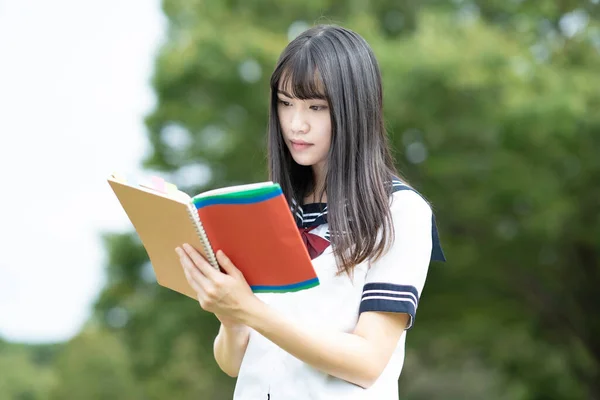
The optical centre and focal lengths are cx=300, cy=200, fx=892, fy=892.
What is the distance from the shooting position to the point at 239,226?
61.6 inches

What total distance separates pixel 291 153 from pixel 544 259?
844 cm

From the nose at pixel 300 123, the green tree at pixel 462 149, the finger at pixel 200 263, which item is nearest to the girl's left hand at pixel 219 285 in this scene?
the finger at pixel 200 263

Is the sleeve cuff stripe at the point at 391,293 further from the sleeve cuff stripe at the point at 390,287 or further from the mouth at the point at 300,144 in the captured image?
the mouth at the point at 300,144

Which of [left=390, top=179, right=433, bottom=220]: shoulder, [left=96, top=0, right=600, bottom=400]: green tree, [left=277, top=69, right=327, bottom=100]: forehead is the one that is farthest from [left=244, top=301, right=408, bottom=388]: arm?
[left=96, top=0, right=600, bottom=400]: green tree

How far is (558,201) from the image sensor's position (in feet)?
27.6

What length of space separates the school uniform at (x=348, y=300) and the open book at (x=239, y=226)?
10cm

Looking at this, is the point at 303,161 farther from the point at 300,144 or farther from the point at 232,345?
the point at 232,345

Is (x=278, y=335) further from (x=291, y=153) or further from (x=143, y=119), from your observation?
(x=143, y=119)

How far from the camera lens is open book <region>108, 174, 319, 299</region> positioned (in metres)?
1.52

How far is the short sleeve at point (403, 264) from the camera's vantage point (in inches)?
66.1

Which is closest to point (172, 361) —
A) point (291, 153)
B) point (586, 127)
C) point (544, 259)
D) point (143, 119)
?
point (143, 119)

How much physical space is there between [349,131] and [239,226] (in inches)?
13.2

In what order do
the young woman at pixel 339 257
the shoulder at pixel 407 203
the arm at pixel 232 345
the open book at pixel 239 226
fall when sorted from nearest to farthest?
1. the open book at pixel 239 226
2. the young woman at pixel 339 257
3. the shoulder at pixel 407 203
4. the arm at pixel 232 345

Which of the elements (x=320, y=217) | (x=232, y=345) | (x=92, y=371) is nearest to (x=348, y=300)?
(x=320, y=217)
